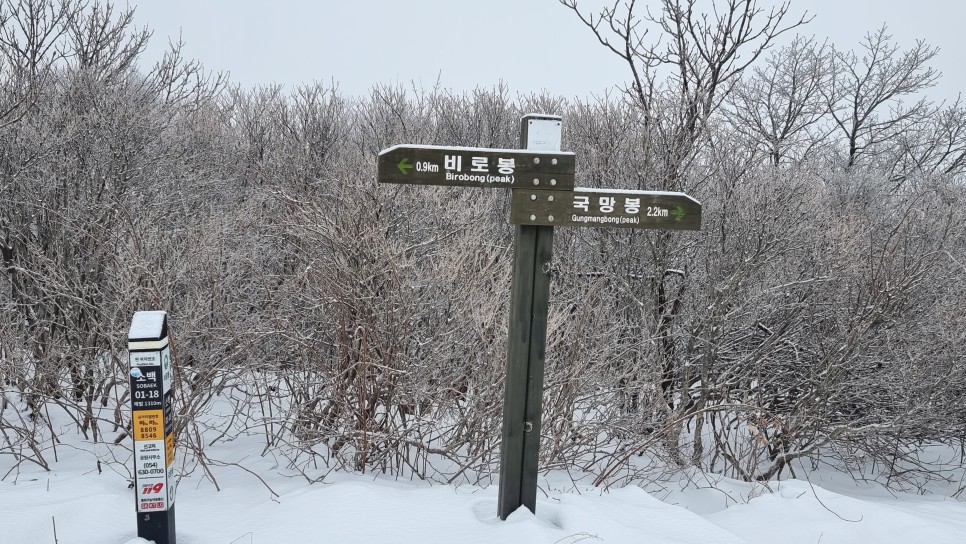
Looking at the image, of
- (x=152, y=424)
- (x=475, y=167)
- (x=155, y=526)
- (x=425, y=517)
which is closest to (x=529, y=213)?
(x=475, y=167)

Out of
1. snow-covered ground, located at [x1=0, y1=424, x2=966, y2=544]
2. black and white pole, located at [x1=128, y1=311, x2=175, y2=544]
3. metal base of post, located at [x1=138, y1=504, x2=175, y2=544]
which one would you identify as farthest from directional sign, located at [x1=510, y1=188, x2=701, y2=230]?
metal base of post, located at [x1=138, y1=504, x2=175, y2=544]

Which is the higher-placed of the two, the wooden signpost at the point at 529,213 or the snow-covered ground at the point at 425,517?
the wooden signpost at the point at 529,213

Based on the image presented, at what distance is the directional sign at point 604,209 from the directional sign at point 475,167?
72 mm

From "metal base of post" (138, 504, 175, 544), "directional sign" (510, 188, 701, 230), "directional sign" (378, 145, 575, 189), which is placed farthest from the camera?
"directional sign" (510, 188, 701, 230)

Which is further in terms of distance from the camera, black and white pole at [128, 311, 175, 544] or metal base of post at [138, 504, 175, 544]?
metal base of post at [138, 504, 175, 544]

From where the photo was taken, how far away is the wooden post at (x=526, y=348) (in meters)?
3.52

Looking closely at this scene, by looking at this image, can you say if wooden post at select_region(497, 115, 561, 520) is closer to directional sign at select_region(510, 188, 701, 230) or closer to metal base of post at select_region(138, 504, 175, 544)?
directional sign at select_region(510, 188, 701, 230)

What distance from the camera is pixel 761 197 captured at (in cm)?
1020

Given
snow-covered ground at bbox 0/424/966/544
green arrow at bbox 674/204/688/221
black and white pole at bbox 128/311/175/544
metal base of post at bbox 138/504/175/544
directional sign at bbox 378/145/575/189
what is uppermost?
directional sign at bbox 378/145/575/189

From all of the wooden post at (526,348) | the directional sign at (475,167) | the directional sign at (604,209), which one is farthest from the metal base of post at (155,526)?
the directional sign at (604,209)

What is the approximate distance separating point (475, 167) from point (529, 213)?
0.36m

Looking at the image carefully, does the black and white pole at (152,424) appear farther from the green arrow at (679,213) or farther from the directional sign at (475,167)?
the green arrow at (679,213)

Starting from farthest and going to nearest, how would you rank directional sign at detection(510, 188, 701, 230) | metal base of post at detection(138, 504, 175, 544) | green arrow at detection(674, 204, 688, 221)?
green arrow at detection(674, 204, 688, 221) → directional sign at detection(510, 188, 701, 230) → metal base of post at detection(138, 504, 175, 544)

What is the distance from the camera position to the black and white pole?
2947 millimetres
